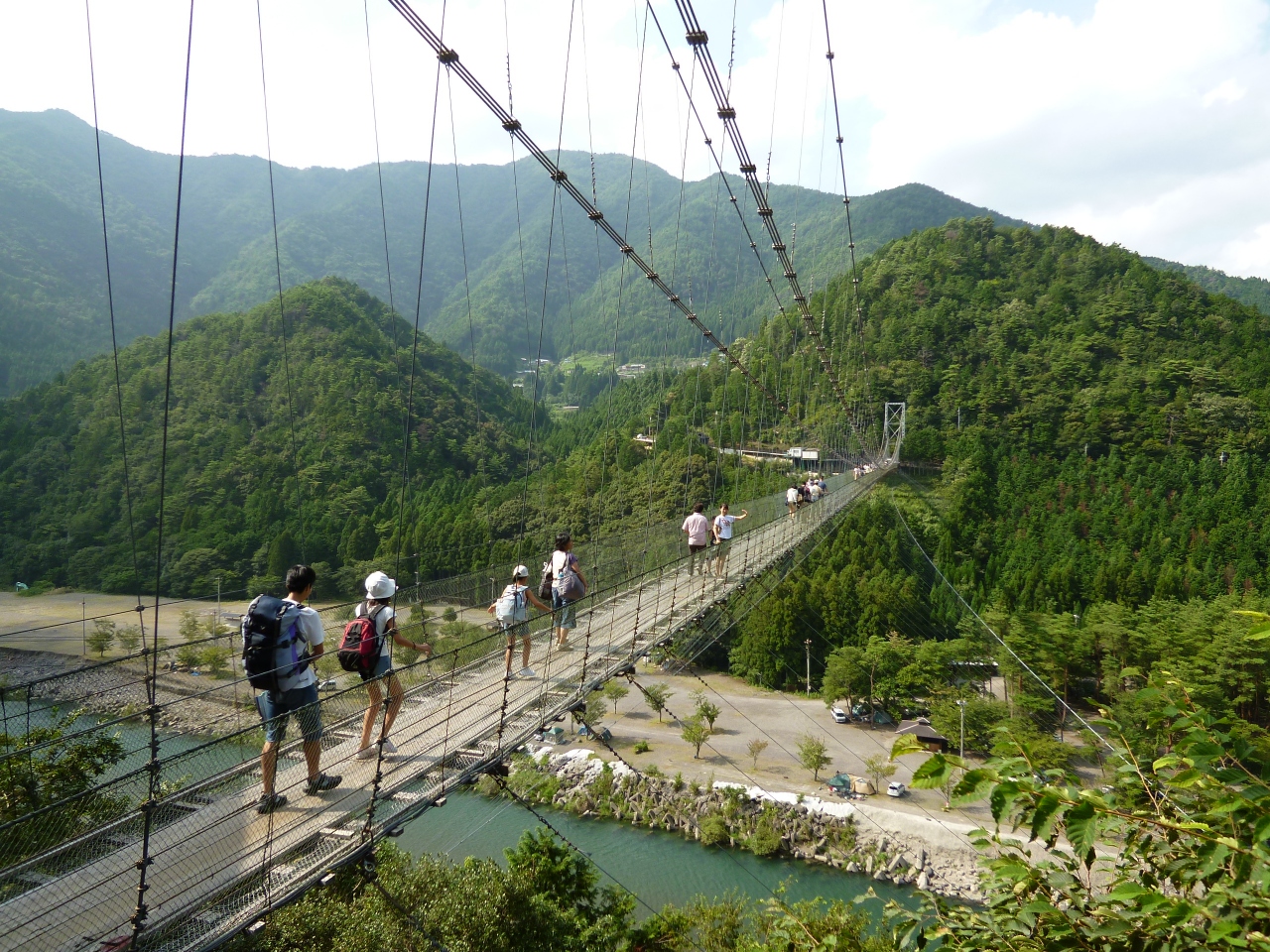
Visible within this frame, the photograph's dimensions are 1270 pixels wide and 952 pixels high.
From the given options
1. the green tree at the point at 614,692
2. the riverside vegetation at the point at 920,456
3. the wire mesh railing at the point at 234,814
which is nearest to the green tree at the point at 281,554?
the riverside vegetation at the point at 920,456

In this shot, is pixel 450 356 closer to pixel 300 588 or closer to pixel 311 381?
pixel 311 381

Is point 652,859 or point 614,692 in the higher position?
point 614,692

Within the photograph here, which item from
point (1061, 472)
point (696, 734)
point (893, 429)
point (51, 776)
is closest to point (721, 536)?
point (51, 776)

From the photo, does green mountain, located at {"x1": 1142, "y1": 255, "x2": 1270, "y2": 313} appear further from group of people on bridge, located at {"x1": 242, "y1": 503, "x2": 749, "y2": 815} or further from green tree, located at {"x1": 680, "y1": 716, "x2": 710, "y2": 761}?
group of people on bridge, located at {"x1": 242, "y1": 503, "x2": 749, "y2": 815}

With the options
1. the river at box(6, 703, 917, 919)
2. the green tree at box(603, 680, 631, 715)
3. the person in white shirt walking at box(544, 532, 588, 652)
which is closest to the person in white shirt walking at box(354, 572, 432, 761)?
the person in white shirt walking at box(544, 532, 588, 652)

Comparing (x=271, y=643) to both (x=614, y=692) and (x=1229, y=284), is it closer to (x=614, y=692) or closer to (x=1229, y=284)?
(x=614, y=692)

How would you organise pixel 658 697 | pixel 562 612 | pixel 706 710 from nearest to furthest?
1. pixel 562 612
2. pixel 706 710
3. pixel 658 697
